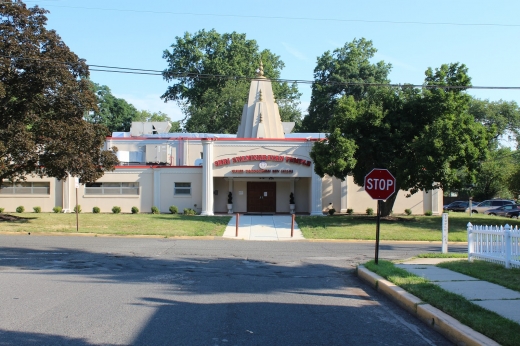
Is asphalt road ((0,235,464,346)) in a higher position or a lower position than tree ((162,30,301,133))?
lower

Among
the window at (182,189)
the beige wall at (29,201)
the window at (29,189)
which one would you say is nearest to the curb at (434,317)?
the window at (182,189)

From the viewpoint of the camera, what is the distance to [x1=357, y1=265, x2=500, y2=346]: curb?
634 cm

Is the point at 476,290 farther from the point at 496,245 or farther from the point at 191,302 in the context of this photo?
the point at 191,302

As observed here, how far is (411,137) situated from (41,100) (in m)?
19.5

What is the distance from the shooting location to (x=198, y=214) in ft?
115

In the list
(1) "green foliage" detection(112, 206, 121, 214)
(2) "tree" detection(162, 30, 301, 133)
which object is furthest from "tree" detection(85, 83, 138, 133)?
(1) "green foliage" detection(112, 206, 121, 214)

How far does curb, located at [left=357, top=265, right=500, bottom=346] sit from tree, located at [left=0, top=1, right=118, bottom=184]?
1865 centimetres

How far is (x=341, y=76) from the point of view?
64250 mm

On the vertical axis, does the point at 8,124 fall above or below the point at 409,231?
above

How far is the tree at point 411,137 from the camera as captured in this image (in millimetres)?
25953

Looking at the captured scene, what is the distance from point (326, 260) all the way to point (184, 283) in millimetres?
6092

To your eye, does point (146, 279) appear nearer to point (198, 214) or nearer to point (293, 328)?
point (293, 328)

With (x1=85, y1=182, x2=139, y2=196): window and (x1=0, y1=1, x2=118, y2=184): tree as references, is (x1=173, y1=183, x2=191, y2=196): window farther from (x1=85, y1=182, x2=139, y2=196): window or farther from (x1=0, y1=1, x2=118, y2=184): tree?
(x1=0, y1=1, x2=118, y2=184): tree

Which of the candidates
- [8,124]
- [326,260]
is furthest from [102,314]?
[8,124]
